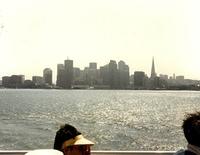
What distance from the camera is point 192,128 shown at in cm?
257

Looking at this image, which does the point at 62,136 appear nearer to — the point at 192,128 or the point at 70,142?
the point at 70,142

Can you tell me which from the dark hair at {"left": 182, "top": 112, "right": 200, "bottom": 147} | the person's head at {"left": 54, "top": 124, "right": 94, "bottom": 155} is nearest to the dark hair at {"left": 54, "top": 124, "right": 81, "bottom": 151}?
the person's head at {"left": 54, "top": 124, "right": 94, "bottom": 155}

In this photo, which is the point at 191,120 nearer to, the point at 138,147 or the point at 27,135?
the point at 138,147

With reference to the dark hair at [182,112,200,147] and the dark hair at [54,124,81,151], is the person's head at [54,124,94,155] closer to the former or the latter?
the dark hair at [54,124,81,151]

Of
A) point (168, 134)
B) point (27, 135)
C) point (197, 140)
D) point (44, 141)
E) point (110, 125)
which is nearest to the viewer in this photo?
point (197, 140)

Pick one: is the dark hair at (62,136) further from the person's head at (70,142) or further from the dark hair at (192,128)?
the dark hair at (192,128)

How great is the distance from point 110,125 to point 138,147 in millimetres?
18552

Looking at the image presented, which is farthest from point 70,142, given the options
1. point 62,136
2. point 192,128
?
point 192,128

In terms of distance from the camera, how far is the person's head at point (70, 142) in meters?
2.62

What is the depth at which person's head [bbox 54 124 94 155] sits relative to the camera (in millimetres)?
2617

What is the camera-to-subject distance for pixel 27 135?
3362 cm

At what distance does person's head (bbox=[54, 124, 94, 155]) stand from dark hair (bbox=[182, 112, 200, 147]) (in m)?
0.52

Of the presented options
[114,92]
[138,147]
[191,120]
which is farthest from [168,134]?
[114,92]

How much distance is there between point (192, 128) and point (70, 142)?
2.06 ft
